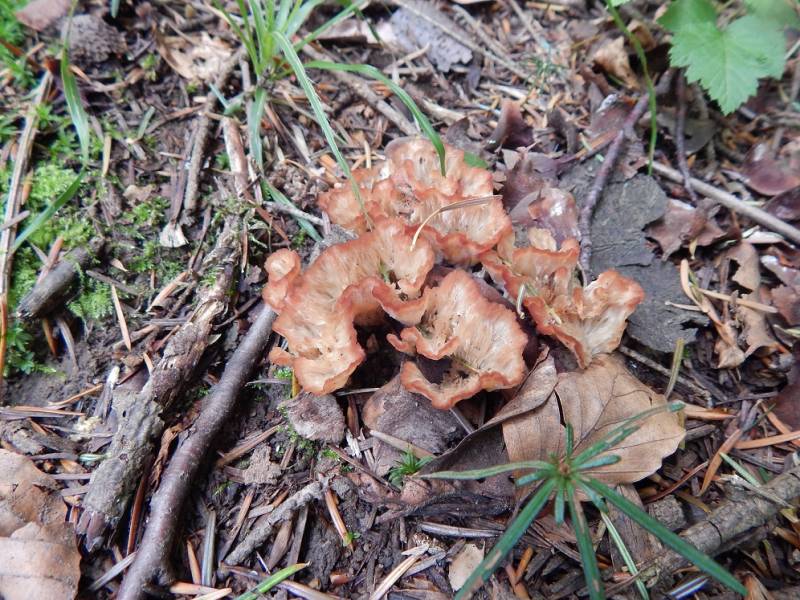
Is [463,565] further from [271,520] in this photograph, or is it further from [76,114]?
[76,114]

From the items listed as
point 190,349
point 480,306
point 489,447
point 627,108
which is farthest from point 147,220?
point 627,108

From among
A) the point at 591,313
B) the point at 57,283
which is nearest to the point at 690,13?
the point at 591,313

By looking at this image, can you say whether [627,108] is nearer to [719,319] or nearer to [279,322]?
[719,319]

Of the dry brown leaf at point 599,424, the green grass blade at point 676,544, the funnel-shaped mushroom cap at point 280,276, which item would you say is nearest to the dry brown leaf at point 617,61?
the dry brown leaf at point 599,424

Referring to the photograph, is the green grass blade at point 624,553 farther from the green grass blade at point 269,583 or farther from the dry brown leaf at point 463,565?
the green grass blade at point 269,583

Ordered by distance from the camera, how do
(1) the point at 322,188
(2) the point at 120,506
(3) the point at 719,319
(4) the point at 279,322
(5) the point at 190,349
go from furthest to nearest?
(1) the point at 322,188, (3) the point at 719,319, (5) the point at 190,349, (4) the point at 279,322, (2) the point at 120,506

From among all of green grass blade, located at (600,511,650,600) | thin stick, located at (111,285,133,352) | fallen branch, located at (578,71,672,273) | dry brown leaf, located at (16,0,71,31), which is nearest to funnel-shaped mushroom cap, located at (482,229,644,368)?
fallen branch, located at (578,71,672,273)

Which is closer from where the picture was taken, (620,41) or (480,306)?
(480,306)
